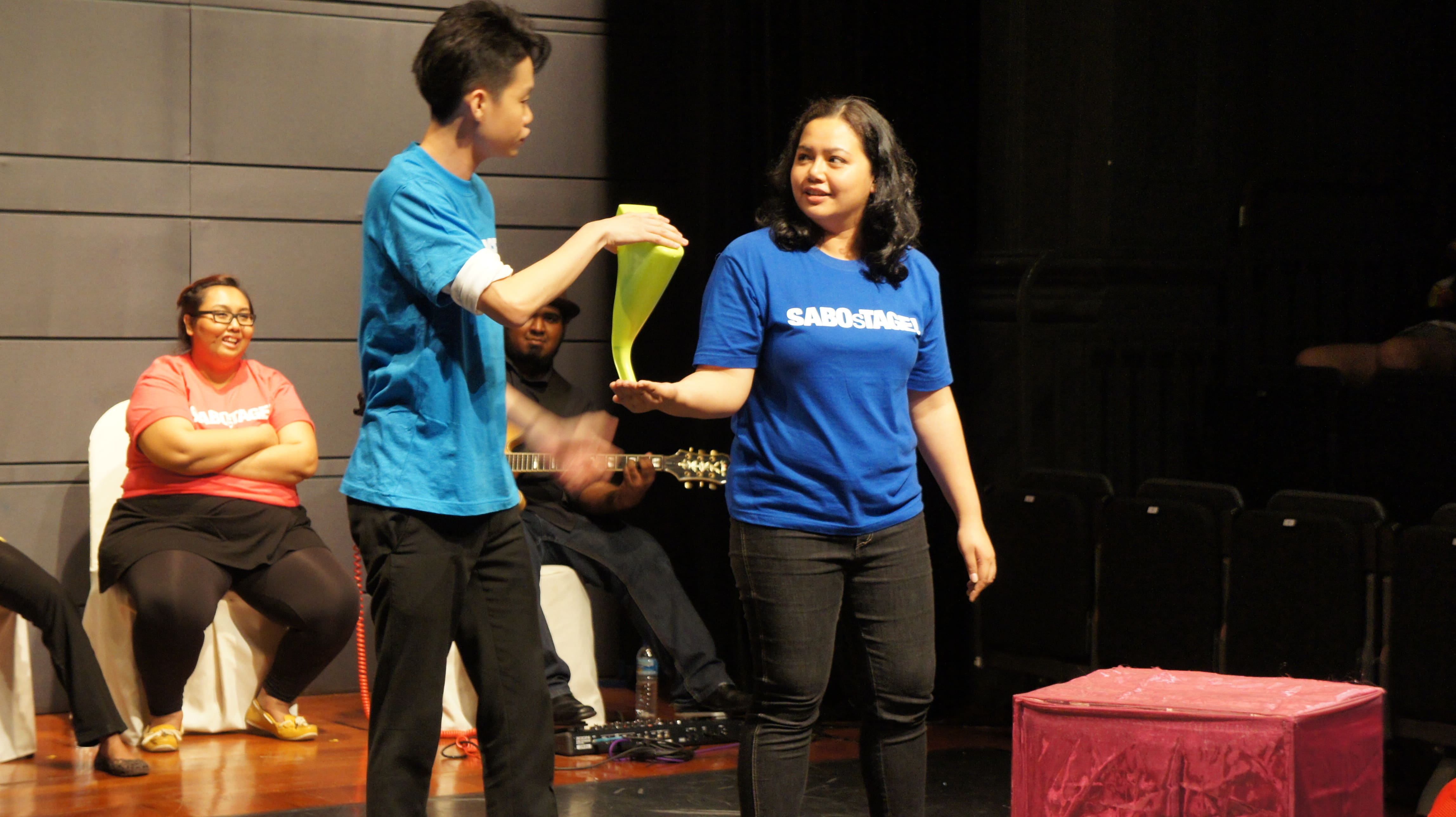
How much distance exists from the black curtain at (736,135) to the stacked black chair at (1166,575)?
22.8 inches

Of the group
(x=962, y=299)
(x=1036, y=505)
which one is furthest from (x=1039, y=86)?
(x=1036, y=505)

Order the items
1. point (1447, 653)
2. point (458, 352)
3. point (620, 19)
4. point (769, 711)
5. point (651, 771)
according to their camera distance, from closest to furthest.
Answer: point (458, 352) → point (769, 711) → point (1447, 653) → point (651, 771) → point (620, 19)

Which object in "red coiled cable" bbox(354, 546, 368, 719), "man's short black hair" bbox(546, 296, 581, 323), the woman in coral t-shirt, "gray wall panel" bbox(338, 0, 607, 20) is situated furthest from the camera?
"gray wall panel" bbox(338, 0, 607, 20)

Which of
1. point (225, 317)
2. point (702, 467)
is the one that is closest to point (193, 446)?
point (225, 317)

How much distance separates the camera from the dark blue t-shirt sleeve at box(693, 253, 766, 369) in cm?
225

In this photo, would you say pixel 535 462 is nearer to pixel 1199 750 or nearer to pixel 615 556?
pixel 615 556

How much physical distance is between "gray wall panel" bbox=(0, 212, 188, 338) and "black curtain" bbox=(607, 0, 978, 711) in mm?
1529

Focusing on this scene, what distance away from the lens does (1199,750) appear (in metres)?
1.90

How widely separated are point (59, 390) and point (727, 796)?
2556 mm

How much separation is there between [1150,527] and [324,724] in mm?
2491

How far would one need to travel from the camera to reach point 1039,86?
14.0 ft

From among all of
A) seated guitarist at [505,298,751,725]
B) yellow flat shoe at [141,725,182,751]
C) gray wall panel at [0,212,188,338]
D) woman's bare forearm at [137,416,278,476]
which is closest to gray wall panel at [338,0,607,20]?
gray wall panel at [0,212,188,338]

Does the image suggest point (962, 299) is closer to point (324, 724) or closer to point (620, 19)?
point (620, 19)

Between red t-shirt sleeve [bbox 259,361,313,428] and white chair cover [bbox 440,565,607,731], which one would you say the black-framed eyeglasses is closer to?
red t-shirt sleeve [bbox 259,361,313,428]
